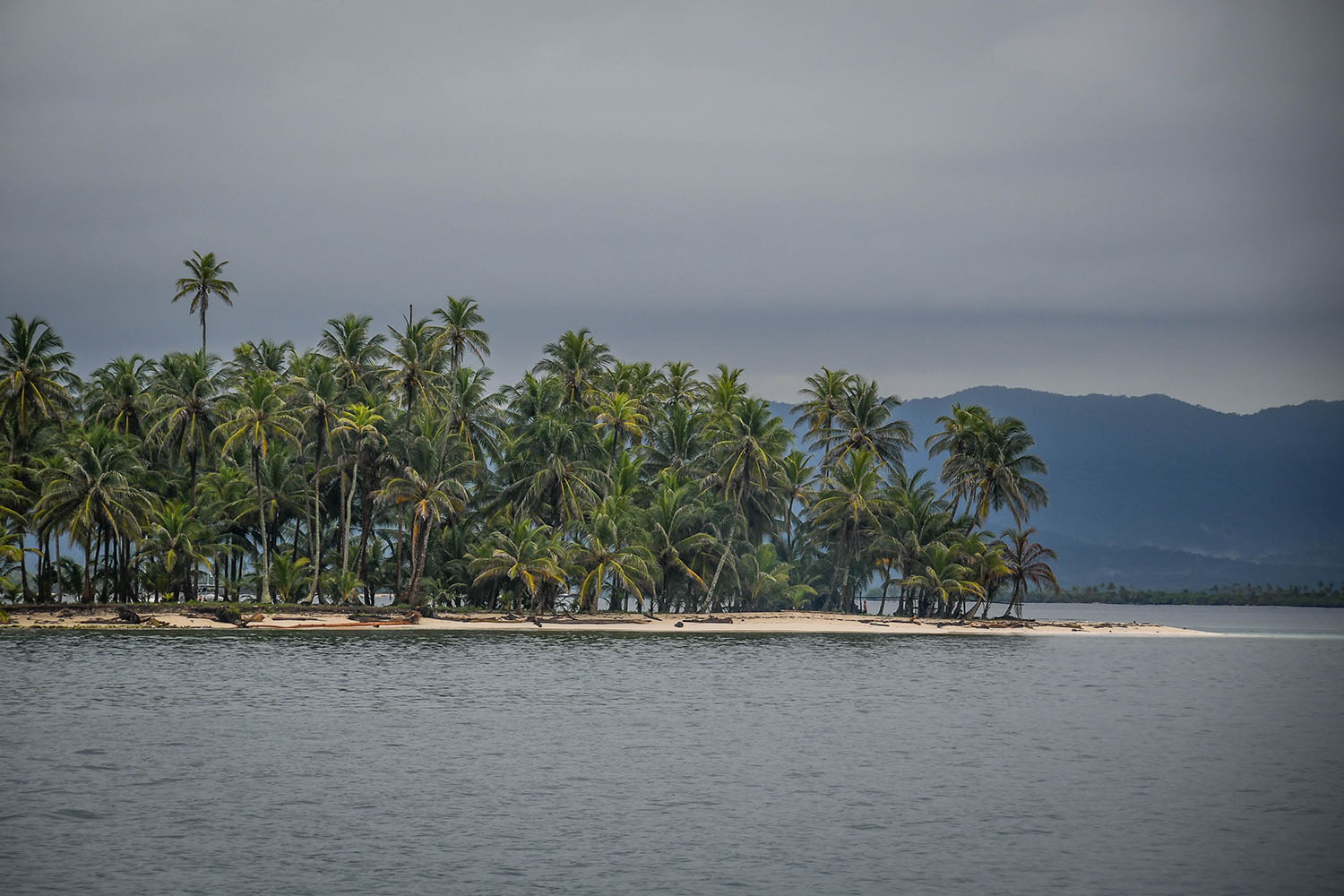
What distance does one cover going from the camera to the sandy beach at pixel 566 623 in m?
69.1

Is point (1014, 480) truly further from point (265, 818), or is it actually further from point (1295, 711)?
point (265, 818)

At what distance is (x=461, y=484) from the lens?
7506cm

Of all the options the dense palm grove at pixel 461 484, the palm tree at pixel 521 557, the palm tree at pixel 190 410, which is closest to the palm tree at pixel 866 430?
the dense palm grove at pixel 461 484

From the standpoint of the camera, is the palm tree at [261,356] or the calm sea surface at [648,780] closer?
the calm sea surface at [648,780]

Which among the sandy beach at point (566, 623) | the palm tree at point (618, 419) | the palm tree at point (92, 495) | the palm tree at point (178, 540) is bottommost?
the sandy beach at point (566, 623)

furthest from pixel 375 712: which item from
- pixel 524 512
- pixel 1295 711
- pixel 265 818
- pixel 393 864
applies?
pixel 524 512

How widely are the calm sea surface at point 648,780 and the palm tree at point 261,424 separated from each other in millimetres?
19753

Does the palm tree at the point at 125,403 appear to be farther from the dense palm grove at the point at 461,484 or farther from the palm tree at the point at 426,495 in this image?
the palm tree at the point at 426,495

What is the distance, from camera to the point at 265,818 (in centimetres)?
2320

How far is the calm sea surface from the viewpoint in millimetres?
20000

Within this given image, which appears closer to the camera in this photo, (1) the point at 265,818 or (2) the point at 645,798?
(1) the point at 265,818

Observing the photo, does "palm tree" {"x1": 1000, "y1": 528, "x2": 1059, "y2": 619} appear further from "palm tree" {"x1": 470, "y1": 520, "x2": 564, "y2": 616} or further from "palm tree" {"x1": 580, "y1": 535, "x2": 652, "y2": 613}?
"palm tree" {"x1": 470, "y1": 520, "x2": 564, "y2": 616}

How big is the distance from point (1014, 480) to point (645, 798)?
66.4m

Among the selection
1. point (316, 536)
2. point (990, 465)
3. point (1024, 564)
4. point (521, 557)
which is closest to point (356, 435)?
point (316, 536)
